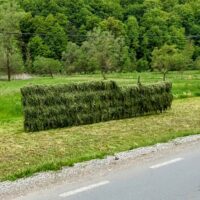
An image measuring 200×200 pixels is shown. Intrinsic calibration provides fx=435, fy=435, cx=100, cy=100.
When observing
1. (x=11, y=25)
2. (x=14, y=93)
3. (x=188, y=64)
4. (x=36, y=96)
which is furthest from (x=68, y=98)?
(x=188, y=64)

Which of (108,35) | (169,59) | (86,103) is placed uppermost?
(108,35)

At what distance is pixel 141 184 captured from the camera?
28.6 feet

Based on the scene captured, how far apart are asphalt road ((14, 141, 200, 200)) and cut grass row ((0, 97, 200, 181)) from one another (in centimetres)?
144

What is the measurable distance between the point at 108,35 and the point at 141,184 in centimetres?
9044

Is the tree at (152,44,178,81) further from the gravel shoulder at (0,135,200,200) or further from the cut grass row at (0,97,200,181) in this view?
the gravel shoulder at (0,135,200,200)

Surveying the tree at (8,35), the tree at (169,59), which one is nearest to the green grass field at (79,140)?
the tree at (8,35)

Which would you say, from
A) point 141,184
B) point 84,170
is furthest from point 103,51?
point 141,184

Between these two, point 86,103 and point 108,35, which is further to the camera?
point 108,35

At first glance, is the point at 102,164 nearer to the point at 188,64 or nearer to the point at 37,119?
the point at 37,119

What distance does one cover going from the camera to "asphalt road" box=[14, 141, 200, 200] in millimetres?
7934

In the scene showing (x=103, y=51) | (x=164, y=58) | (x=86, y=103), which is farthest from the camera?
(x=164, y=58)

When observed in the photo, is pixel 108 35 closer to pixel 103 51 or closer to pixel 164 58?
pixel 103 51

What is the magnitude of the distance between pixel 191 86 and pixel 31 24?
70.1 metres

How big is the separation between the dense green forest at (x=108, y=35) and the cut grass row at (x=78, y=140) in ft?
239
